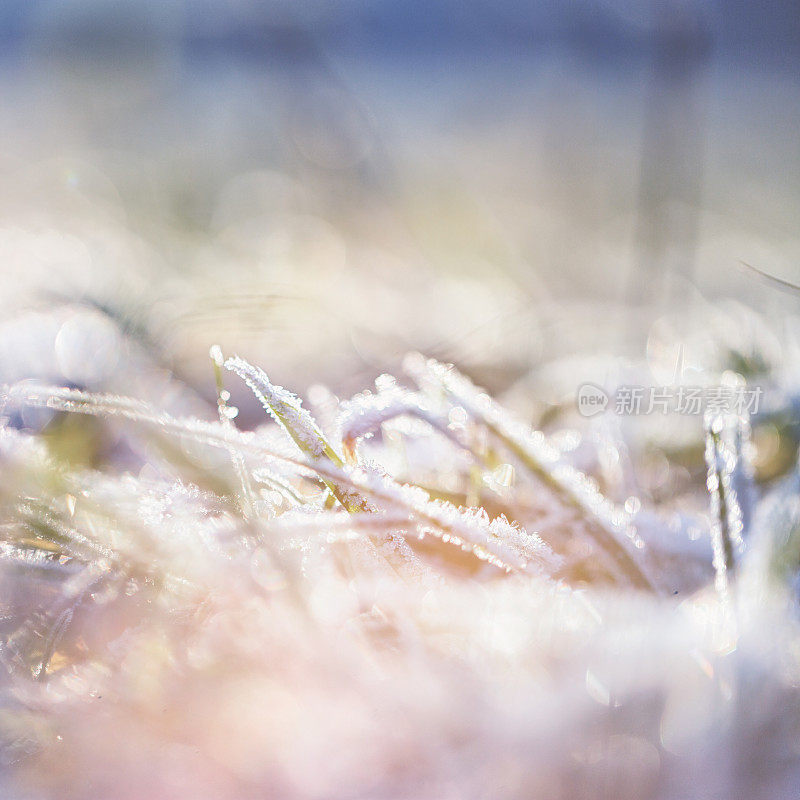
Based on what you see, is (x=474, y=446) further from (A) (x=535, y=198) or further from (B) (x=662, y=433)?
(A) (x=535, y=198)

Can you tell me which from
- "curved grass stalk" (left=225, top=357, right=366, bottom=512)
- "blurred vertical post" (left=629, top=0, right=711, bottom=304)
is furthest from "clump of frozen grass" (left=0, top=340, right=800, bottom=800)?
"blurred vertical post" (left=629, top=0, right=711, bottom=304)

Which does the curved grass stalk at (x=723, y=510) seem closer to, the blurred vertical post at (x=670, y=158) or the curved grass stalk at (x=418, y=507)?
the curved grass stalk at (x=418, y=507)

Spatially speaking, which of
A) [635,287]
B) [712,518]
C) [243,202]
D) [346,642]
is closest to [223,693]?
[346,642]

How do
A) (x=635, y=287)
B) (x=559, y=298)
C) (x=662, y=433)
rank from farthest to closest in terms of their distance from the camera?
1. (x=559, y=298)
2. (x=635, y=287)
3. (x=662, y=433)

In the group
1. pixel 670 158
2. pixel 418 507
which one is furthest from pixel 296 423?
pixel 670 158

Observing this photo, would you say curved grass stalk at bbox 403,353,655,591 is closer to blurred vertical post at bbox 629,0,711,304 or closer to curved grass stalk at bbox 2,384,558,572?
curved grass stalk at bbox 2,384,558,572

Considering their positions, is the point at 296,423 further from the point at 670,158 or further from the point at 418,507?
the point at 670,158
